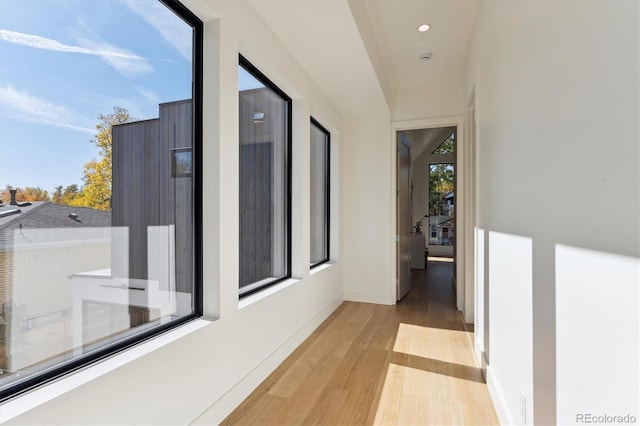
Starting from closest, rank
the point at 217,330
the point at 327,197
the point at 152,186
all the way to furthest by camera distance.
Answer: the point at 152,186, the point at 217,330, the point at 327,197

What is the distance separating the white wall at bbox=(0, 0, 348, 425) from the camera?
120 cm

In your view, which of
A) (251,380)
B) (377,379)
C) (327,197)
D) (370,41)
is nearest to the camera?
(251,380)

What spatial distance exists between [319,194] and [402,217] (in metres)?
1.38

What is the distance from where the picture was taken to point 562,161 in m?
1.08

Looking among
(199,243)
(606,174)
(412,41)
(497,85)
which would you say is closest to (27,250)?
(199,243)

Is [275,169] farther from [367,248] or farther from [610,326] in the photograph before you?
→ [610,326]

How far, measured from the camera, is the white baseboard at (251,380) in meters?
1.74

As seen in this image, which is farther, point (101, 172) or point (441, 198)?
point (441, 198)

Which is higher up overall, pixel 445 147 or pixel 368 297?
pixel 445 147

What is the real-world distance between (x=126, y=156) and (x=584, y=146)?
1.75 metres

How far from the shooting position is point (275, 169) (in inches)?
113

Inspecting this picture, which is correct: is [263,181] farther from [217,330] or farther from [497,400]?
[497,400]

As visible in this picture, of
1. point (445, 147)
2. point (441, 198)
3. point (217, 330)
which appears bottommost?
point (217, 330)

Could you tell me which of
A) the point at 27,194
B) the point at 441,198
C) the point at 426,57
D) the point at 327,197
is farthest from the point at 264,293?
the point at 441,198
